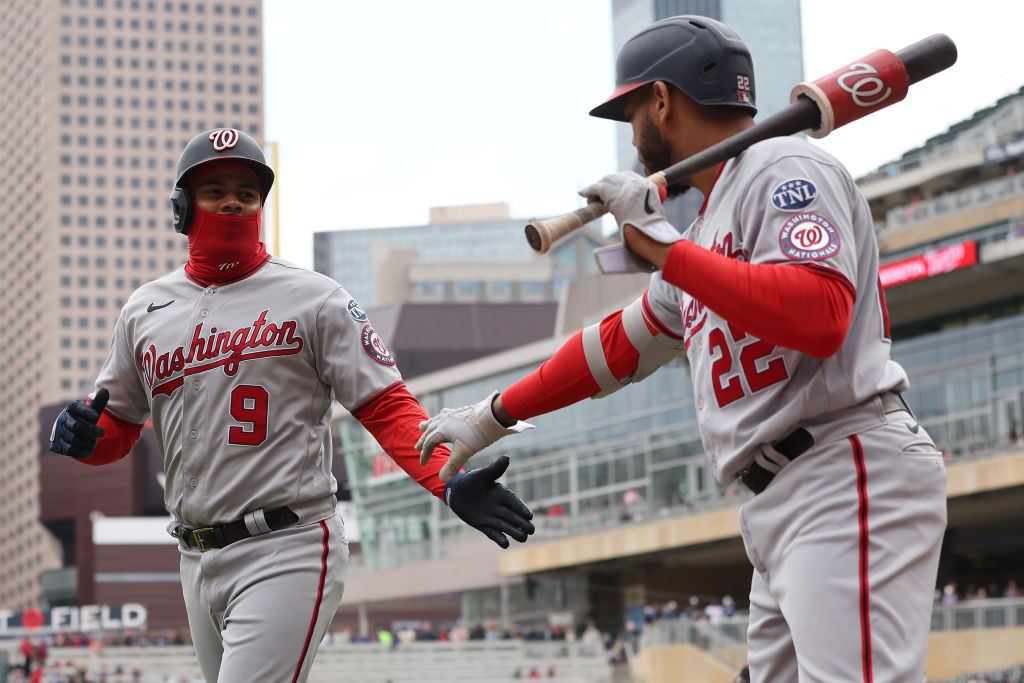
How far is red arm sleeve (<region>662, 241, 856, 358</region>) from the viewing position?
135 inches

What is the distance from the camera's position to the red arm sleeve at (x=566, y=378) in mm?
4418

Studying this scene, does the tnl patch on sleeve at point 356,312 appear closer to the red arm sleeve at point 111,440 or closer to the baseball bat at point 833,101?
the red arm sleeve at point 111,440

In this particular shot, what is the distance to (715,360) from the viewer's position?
12.7 ft

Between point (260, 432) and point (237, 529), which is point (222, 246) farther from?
point (237, 529)

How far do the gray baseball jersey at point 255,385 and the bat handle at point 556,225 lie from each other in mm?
1544

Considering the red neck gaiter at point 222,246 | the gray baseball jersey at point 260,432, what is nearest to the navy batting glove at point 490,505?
the gray baseball jersey at point 260,432

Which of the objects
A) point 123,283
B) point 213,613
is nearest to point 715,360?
point 213,613

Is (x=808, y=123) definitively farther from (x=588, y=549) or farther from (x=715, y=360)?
(x=588, y=549)

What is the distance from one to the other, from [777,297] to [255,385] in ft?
7.43

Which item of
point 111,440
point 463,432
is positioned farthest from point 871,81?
point 111,440

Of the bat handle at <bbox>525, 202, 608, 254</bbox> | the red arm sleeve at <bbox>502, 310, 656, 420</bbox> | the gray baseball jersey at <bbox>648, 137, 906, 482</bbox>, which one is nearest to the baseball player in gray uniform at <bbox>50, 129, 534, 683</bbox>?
the red arm sleeve at <bbox>502, 310, 656, 420</bbox>

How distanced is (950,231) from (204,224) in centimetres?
3895

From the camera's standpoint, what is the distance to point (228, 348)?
5.04m

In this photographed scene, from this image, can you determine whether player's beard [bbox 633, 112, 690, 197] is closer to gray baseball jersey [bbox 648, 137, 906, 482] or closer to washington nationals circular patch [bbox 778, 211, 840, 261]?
gray baseball jersey [bbox 648, 137, 906, 482]
